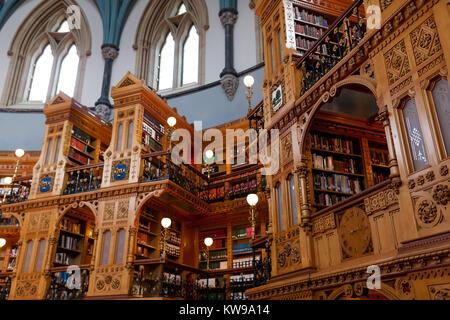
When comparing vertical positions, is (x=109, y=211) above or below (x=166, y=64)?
below

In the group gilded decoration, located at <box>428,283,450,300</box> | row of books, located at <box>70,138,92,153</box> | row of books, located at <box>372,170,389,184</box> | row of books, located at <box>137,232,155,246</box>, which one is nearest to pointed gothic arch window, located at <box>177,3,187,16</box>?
row of books, located at <box>70,138,92,153</box>

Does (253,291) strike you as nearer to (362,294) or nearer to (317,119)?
(362,294)

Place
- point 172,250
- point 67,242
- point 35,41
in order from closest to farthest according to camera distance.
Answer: point 172,250 → point 67,242 → point 35,41

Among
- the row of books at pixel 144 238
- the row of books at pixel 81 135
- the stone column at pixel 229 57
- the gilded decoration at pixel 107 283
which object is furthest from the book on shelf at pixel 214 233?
the stone column at pixel 229 57

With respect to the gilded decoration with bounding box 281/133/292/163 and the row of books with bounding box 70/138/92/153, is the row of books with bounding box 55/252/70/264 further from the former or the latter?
the gilded decoration with bounding box 281/133/292/163

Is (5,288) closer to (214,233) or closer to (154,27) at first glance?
(214,233)

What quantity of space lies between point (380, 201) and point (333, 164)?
1.99 m

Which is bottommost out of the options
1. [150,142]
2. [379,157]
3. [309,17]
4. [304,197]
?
[304,197]

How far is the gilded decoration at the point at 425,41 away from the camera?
12.7 ft

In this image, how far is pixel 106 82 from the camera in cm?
1434

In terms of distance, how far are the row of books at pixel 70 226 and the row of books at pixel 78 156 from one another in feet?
5.06

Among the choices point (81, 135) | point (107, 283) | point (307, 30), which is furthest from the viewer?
point (81, 135)

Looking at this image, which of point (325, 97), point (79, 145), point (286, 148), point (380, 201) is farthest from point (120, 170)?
point (380, 201)

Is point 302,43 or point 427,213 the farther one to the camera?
point 302,43
